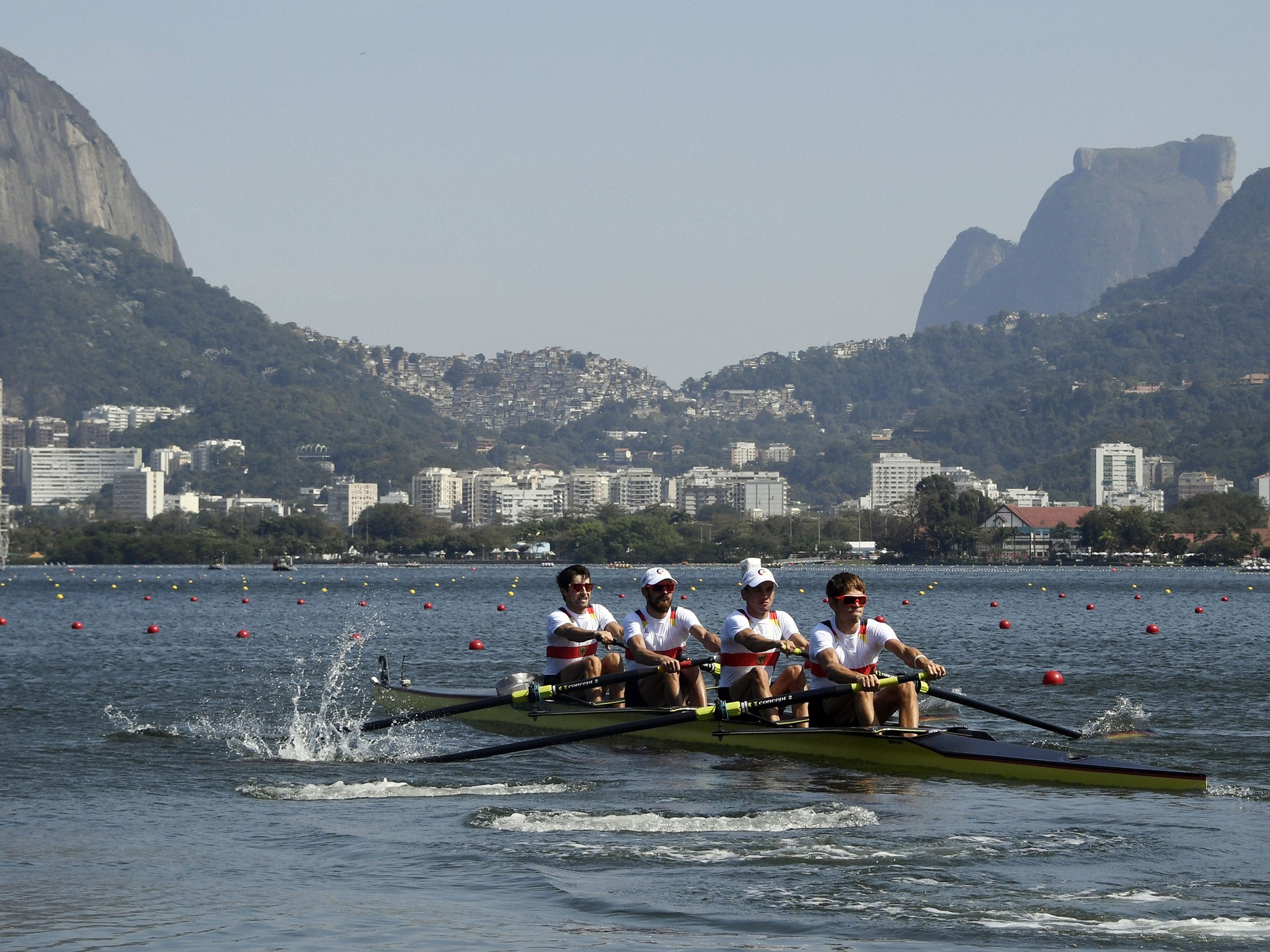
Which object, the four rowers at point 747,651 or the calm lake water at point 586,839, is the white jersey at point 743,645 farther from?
the calm lake water at point 586,839

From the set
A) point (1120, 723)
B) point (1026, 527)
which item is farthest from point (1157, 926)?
point (1026, 527)

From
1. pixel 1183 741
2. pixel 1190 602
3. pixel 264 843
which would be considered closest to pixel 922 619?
pixel 1190 602

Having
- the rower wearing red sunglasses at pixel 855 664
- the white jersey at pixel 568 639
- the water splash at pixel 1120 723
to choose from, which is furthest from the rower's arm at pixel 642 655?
the water splash at pixel 1120 723

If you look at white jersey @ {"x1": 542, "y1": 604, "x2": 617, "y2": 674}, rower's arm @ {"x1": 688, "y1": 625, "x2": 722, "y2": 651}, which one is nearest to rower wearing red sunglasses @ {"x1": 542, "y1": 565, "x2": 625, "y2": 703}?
white jersey @ {"x1": 542, "y1": 604, "x2": 617, "y2": 674}

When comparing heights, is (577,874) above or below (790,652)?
below

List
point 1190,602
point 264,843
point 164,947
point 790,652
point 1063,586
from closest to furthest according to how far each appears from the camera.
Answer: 1. point 164,947
2. point 264,843
3. point 790,652
4. point 1190,602
5. point 1063,586

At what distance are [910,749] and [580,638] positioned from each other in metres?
3.62

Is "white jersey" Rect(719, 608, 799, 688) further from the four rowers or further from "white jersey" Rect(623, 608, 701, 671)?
"white jersey" Rect(623, 608, 701, 671)

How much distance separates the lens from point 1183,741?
1805 centimetres

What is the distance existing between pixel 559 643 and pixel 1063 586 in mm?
82336

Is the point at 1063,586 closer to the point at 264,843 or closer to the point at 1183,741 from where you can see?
the point at 1183,741

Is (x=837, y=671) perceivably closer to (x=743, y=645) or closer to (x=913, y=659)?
(x=913, y=659)

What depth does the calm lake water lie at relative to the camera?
9.44 meters

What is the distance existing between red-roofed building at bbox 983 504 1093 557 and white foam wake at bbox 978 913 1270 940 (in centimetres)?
16473
